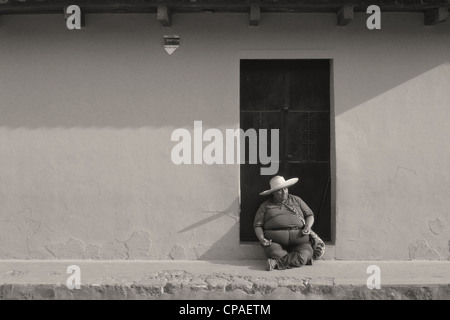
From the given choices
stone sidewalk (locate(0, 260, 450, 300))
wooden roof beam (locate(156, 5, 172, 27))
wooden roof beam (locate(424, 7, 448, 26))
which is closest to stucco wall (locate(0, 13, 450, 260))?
wooden roof beam (locate(424, 7, 448, 26))

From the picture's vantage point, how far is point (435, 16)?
5.56 meters

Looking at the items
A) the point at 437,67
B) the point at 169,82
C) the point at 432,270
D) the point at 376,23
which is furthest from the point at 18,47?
the point at 432,270

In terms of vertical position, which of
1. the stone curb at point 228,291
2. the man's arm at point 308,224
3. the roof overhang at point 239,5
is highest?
the roof overhang at point 239,5

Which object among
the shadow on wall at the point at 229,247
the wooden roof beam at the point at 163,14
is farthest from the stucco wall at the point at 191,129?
the wooden roof beam at the point at 163,14

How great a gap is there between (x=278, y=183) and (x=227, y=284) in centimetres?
136

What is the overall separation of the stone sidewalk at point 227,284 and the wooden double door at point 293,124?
988 millimetres

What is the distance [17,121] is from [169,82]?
1925mm

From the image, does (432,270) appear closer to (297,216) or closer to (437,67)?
(297,216)

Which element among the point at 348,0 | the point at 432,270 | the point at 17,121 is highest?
the point at 348,0

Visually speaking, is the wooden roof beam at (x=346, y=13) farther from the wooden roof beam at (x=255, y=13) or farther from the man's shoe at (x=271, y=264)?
the man's shoe at (x=271, y=264)

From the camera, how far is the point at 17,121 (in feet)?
19.5

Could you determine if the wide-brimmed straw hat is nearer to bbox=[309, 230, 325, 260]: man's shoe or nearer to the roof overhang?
bbox=[309, 230, 325, 260]: man's shoe

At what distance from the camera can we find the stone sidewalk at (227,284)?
4.82m

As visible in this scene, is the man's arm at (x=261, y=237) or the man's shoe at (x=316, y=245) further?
the man's shoe at (x=316, y=245)
